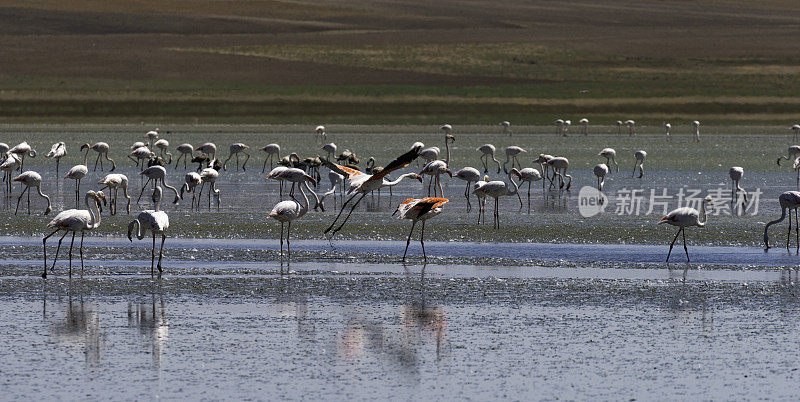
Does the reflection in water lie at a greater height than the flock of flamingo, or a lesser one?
lesser

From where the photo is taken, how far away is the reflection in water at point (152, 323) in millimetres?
8719

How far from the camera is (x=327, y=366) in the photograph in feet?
26.8

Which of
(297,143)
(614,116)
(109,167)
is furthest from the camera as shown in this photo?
(614,116)

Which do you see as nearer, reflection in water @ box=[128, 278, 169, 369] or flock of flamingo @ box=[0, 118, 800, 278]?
reflection in water @ box=[128, 278, 169, 369]

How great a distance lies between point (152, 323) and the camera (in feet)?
31.5

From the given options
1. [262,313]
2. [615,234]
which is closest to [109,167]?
[615,234]

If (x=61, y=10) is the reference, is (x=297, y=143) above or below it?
below

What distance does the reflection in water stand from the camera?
8.72 meters

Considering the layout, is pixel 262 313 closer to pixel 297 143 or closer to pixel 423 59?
pixel 297 143

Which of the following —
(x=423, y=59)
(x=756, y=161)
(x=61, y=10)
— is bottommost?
(x=756, y=161)

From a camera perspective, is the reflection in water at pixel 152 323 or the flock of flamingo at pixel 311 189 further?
the flock of flamingo at pixel 311 189

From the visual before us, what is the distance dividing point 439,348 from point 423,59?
7259cm

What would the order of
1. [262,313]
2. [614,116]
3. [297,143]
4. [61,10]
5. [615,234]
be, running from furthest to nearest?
1. [61,10]
2. [614,116]
3. [297,143]
4. [615,234]
5. [262,313]

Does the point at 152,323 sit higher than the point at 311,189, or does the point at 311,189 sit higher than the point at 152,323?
the point at 311,189
